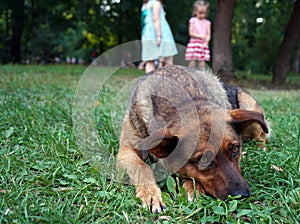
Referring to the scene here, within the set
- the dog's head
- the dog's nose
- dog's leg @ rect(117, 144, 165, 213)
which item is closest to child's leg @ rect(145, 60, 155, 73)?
dog's leg @ rect(117, 144, 165, 213)

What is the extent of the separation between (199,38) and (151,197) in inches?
289

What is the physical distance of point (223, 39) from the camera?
36.5 feet

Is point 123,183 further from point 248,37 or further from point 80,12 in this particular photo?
point 248,37

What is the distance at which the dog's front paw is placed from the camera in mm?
2301

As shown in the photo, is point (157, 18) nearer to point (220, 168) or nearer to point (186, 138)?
point (186, 138)

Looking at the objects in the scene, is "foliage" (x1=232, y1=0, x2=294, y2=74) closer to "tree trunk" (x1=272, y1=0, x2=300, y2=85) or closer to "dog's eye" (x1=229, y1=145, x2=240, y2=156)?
"tree trunk" (x1=272, y1=0, x2=300, y2=85)

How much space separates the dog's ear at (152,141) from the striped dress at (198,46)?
673 cm

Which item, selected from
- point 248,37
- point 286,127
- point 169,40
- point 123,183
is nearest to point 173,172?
point 123,183

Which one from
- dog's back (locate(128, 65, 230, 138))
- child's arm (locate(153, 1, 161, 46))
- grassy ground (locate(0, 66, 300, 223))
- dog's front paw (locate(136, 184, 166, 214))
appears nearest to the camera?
grassy ground (locate(0, 66, 300, 223))

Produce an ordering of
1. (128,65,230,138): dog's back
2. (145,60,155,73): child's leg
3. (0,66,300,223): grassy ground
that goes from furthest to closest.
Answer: (145,60,155,73): child's leg → (128,65,230,138): dog's back → (0,66,300,223): grassy ground

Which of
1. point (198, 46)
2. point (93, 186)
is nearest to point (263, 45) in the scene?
point (198, 46)

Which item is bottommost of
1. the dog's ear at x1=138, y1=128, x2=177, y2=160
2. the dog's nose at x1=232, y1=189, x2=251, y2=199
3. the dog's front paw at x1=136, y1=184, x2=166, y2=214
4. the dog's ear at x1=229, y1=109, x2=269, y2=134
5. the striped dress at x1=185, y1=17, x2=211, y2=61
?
the dog's front paw at x1=136, y1=184, x2=166, y2=214

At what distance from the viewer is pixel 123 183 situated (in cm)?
269

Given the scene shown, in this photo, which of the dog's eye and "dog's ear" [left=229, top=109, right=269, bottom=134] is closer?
the dog's eye
